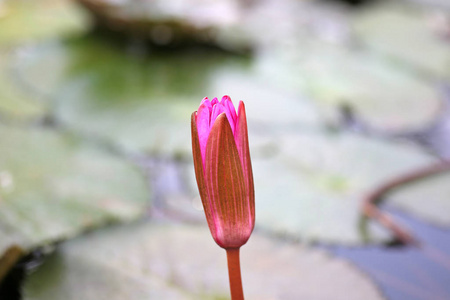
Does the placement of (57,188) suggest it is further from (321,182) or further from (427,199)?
(427,199)

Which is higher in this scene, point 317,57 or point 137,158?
point 317,57

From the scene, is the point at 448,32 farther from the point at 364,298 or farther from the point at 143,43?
the point at 364,298

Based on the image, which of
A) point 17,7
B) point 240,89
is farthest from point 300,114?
point 17,7

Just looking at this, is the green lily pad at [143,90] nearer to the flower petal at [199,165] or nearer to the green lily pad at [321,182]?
the green lily pad at [321,182]

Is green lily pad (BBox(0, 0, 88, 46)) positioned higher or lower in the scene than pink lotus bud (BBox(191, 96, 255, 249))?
higher

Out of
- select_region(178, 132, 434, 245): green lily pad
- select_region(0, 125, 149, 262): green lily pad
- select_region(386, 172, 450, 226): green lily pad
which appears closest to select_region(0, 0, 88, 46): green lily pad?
select_region(0, 125, 149, 262): green lily pad

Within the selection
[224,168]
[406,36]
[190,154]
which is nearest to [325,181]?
[190,154]

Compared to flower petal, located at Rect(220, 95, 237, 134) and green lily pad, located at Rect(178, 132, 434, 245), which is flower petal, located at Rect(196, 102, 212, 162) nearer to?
flower petal, located at Rect(220, 95, 237, 134)

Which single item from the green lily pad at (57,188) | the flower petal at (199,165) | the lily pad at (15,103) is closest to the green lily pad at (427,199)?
the green lily pad at (57,188)
